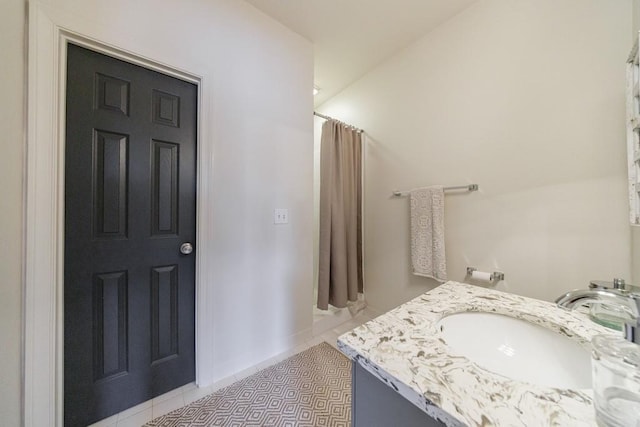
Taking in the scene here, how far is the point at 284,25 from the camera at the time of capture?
174 centimetres

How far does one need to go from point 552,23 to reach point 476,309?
165 cm

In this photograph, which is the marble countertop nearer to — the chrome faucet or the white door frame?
the chrome faucet

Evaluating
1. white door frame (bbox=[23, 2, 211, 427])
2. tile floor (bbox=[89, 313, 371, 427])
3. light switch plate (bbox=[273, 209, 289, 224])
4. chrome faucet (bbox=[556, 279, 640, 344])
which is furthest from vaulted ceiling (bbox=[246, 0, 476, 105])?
tile floor (bbox=[89, 313, 371, 427])

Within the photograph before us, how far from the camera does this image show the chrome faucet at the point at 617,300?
20.5 inches

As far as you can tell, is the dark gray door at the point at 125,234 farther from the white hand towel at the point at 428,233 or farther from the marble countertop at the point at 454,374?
the white hand towel at the point at 428,233

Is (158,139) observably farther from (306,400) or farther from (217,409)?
(306,400)

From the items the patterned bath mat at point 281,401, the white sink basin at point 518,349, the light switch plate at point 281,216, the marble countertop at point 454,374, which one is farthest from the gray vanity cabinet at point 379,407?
the light switch plate at point 281,216

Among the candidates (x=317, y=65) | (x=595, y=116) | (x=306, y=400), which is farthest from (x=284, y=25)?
(x=306, y=400)

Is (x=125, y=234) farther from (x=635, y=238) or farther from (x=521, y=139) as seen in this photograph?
(x=635, y=238)

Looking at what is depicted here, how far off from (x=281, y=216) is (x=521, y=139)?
164cm

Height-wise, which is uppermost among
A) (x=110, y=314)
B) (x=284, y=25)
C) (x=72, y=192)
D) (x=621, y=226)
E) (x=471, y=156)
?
(x=284, y=25)

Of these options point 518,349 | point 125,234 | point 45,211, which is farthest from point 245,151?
point 518,349

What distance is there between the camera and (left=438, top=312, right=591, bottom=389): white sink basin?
23.2 inches

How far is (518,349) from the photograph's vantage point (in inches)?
27.0
